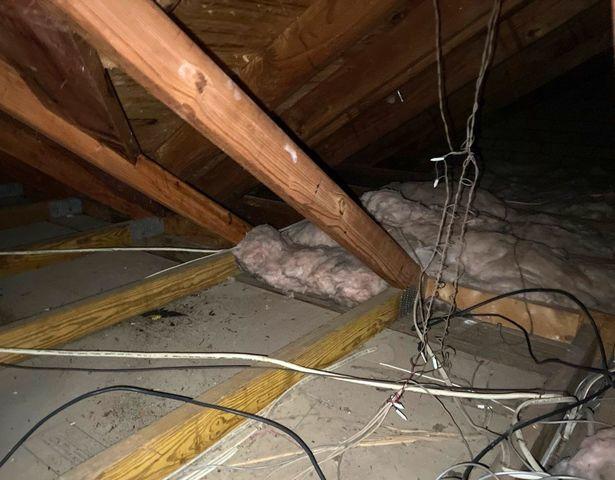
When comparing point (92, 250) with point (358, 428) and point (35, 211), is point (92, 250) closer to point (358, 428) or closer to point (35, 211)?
point (35, 211)

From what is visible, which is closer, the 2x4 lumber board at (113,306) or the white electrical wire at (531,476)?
the white electrical wire at (531,476)

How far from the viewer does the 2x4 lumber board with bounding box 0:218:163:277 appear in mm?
2406

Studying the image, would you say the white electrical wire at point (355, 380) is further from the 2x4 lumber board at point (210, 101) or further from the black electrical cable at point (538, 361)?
the 2x4 lumber board at point (210, 101)

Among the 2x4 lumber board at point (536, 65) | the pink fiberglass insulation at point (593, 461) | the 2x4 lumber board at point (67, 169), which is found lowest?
the pink fiberglass insulation at point (593, 461)

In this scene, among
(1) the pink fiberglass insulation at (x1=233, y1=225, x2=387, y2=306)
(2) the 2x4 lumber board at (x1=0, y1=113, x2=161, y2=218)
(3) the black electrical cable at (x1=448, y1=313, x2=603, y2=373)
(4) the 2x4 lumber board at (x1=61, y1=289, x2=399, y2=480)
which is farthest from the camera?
(2) the 2x4 lumber board at (x1=0, y1=113, x2=161, y2=218)

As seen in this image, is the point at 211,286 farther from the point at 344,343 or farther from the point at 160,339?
the point at 344,343

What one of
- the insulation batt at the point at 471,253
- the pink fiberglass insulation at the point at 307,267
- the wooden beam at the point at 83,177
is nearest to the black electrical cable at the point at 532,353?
the insulation batt at the point at 471,253

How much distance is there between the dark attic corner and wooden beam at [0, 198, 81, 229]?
3cm

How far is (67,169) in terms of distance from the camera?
2.72 m

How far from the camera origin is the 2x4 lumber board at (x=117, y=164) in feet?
5.30

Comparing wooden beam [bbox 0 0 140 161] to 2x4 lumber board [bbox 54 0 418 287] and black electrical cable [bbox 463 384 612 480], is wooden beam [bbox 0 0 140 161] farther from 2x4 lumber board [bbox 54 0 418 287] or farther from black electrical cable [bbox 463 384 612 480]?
black electrical cable [bbox 463 384 612 480]

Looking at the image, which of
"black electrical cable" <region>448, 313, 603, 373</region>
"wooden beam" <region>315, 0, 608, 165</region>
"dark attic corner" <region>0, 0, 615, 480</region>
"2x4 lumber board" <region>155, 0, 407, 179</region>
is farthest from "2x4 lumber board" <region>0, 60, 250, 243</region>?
"black electrical cable" <region>448, 313, 603, 373</region>

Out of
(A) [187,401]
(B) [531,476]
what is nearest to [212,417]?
(A) [187,401]

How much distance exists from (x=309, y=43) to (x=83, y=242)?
5.51ft
